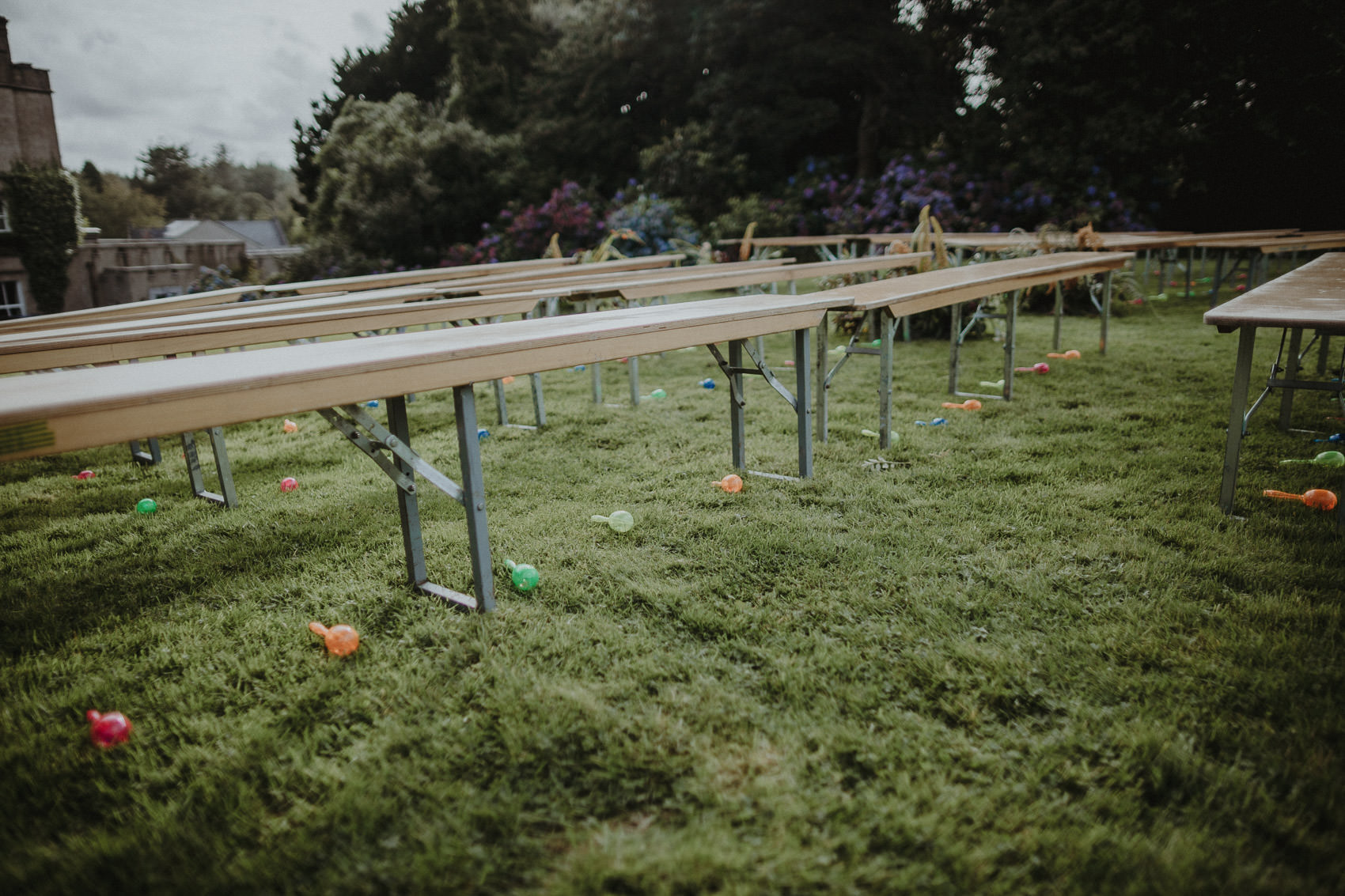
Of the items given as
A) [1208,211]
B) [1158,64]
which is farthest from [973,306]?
[1208,211]

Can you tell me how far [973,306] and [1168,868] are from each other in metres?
6.70

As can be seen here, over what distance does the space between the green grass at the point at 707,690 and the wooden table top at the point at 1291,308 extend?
776 millimetres

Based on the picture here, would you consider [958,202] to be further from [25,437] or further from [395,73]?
[395,73]

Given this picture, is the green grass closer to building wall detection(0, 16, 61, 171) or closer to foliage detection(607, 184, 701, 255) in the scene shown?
foliage detection(607, 184, 701, 255)

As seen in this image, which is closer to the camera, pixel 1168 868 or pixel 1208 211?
pixel 1168 868

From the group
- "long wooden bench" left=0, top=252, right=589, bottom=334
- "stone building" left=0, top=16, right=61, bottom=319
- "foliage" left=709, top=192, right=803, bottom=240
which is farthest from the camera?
"stone building" left=0, top=16, right=61, bottom=319

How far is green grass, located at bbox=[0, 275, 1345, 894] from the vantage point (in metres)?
1.47

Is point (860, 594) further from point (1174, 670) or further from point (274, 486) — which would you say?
point (274, 486)

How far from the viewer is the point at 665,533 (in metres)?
3.02

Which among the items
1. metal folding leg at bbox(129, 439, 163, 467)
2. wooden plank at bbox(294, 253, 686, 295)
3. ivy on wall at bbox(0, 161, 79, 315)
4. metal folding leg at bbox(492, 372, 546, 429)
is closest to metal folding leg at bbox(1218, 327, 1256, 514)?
metal folding leg at bbox(492, 372, 546, 429)

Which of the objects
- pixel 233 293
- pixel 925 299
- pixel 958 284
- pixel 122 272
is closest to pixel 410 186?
pixel 122 272

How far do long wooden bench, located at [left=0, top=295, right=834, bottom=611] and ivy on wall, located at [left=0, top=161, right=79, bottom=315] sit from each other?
67.3 ft

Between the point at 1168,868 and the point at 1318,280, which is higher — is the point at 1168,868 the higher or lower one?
the lower one

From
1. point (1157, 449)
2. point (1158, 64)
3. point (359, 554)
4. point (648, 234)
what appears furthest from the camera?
point (648, 234)
